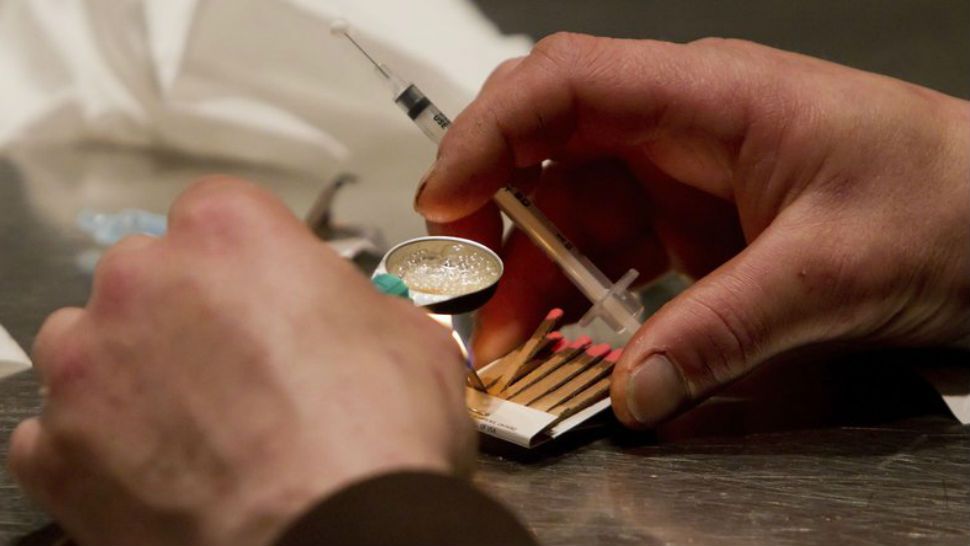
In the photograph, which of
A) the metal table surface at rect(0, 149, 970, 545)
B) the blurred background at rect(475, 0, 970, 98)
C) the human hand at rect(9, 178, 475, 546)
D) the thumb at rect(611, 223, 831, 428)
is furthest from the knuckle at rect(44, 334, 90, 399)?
the blurred background at rect(475, 0, 970, 98)

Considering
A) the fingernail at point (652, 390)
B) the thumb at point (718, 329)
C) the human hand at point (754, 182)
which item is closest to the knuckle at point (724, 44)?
the human hand at point (754, 182)

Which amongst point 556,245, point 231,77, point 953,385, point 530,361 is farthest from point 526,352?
point 231,77

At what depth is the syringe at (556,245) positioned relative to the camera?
93 cm

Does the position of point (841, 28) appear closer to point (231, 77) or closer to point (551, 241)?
point (551, 241)

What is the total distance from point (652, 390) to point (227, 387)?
365 millimetres

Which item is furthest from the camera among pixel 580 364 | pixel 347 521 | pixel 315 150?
pixel 315 150

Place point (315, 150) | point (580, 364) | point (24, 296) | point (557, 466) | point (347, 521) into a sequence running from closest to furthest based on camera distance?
point (347, 521) → point (557, 466) → point (580, 364) → point (24, 296) → point (315, 150)

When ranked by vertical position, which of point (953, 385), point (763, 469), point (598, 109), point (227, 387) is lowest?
point (953, 385)

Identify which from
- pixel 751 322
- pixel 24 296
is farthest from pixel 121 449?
pixel 24 296

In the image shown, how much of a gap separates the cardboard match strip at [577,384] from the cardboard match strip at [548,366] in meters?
0.02

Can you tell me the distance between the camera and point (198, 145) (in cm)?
154

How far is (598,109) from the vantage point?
0.92m

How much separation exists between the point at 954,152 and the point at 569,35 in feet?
1.10

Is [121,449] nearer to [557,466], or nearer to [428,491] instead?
[428,491]
